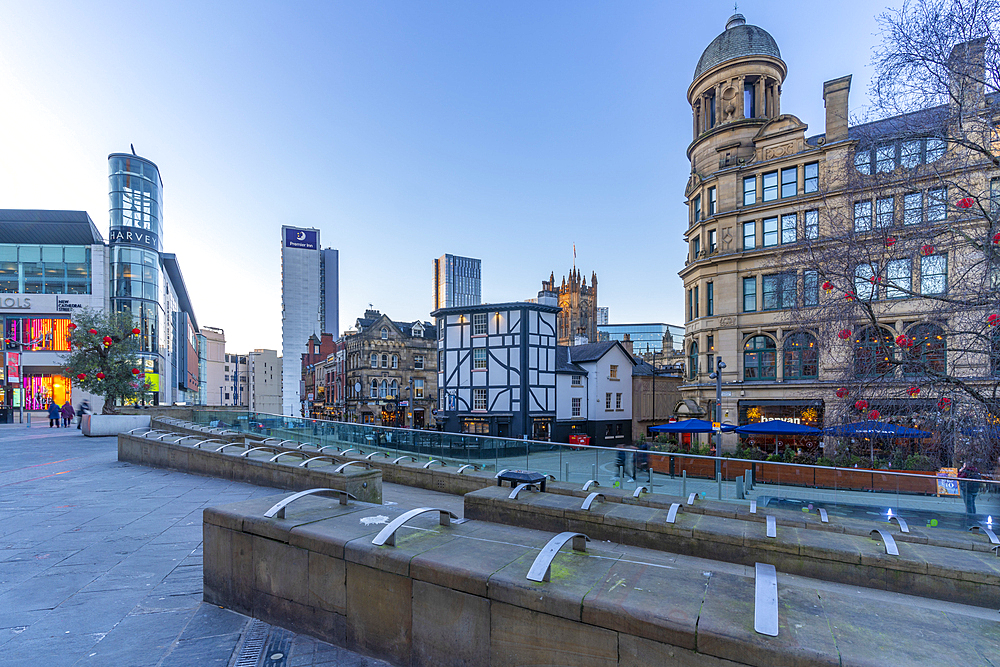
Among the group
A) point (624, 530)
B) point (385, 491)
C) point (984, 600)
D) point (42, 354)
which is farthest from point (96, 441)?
point (42, 354)

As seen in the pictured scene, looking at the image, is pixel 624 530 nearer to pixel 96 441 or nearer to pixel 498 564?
pixel 498 564

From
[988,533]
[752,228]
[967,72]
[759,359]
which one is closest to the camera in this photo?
[988,533]

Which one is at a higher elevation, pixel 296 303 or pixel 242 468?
pixel 296 303

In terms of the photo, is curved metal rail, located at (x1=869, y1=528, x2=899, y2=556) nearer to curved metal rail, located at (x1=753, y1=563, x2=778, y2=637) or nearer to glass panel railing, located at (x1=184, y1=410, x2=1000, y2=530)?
glass panel railing, located at (x1=184, y1=410, x2=1000, y2=530)

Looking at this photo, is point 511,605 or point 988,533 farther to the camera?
point 988,533

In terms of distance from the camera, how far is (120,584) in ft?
18.0

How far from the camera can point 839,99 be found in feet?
89.2

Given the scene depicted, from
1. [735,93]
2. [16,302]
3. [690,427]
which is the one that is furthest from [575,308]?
[16,302]

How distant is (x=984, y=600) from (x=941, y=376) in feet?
21.4

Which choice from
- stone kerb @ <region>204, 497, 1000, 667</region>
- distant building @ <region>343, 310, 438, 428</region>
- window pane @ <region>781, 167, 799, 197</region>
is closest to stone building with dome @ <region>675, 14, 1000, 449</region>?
window pane @ <region>781, 167, 799, 197</region>

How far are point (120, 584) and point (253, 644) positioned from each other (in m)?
2.39

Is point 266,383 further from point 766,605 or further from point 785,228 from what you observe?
point 766,605

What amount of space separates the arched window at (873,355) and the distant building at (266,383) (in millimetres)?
133185

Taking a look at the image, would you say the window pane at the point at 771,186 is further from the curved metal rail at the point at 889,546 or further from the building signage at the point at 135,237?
the building signage at the point at 135,237
